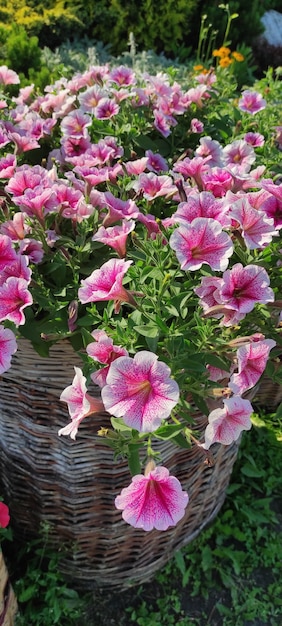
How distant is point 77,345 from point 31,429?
411 mm

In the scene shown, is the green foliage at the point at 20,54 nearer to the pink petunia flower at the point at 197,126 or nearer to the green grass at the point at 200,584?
the pink petunia flower at the point at 197,126

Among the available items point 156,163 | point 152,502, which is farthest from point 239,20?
point 152,502

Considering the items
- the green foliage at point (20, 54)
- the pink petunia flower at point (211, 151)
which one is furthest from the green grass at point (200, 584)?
the green foliage at point (20, 54)

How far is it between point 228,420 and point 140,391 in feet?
0.55

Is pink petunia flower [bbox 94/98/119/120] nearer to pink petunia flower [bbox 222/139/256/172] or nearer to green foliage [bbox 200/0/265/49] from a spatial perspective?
pink petunia flower [bbox 222/139/256/172]

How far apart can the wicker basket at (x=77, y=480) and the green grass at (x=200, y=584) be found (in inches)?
2.4

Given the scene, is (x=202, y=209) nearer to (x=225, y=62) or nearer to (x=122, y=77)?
(x=122, y=77)

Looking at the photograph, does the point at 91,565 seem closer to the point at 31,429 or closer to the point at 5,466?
the point at 5,466

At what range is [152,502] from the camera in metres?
0.95

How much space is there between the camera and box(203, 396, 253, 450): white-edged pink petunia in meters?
0.95

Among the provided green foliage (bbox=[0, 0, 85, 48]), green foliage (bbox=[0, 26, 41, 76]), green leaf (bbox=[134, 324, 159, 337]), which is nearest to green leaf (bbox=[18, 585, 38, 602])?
green leaf (bbox=[134, 324, 159, 337])

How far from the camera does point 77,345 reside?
1.18m

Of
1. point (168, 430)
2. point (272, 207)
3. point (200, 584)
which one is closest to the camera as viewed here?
point (168, 430)

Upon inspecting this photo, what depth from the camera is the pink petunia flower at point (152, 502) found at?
941 mm
